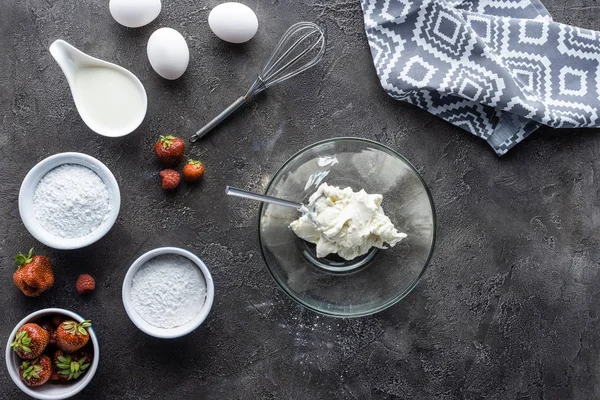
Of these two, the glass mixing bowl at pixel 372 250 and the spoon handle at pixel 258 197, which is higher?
the spoon handle at pixel 258 197

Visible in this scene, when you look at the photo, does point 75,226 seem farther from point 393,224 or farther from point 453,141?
point 453,141

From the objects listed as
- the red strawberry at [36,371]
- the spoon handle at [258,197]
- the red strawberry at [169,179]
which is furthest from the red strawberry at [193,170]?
the red strawberry at [36,371]

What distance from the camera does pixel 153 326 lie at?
1338 millimetres

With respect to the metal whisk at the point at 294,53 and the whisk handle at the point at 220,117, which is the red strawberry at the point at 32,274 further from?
the metal whisk at the point at 294,53

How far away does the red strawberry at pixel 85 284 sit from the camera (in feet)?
4.50

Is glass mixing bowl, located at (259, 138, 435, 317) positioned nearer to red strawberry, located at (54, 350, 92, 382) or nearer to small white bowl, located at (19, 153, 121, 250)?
small white bowl, located at (19, 153, 121, 250)

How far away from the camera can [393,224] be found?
1346mm

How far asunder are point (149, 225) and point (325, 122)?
484 mm

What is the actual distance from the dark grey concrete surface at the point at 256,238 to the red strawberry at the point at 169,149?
0.05 metres

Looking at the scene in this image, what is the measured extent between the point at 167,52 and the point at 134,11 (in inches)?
4.6

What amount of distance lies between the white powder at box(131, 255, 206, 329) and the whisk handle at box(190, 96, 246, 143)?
0.29 meters

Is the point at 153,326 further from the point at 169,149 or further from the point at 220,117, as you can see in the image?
the point at 220,117

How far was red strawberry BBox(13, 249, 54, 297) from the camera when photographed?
4.38 feet

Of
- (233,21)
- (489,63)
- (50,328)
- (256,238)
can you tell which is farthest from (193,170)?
(489,63)
